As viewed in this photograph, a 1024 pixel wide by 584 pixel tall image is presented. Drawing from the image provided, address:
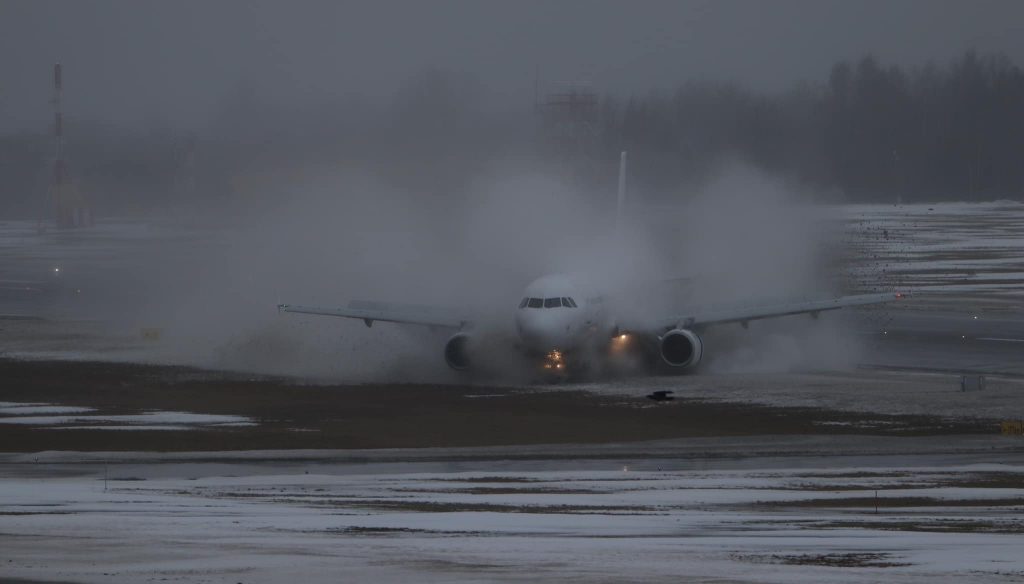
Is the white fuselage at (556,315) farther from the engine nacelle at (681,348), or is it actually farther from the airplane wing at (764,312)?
the airplane wing at (764,312)

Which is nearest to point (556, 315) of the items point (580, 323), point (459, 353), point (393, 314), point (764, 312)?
point (580, 323)

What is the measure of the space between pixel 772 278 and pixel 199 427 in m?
28.4

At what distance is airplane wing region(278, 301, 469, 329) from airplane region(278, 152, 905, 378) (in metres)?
0.03

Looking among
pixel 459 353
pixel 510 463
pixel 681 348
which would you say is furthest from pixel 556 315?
pixel 510 463

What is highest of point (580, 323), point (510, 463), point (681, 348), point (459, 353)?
point (510, 463)

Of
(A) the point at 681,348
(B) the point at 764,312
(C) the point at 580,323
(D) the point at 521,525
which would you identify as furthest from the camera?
(B) the point at 764,312

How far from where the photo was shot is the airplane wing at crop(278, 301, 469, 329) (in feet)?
138

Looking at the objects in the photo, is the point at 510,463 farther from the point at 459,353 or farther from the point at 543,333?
the point at 459,353

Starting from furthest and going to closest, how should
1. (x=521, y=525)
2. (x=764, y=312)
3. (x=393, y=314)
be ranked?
1. (x=393, y=314)
2. (x=764, y=312)
3. (x=521, y=525)

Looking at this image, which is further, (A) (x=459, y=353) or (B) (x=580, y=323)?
(A) (x=459, y=353)

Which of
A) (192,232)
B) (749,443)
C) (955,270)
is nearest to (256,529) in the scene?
(749,443)

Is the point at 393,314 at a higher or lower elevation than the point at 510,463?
lower

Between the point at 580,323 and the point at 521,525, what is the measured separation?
21.1 metres

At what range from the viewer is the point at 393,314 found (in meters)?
42.8
